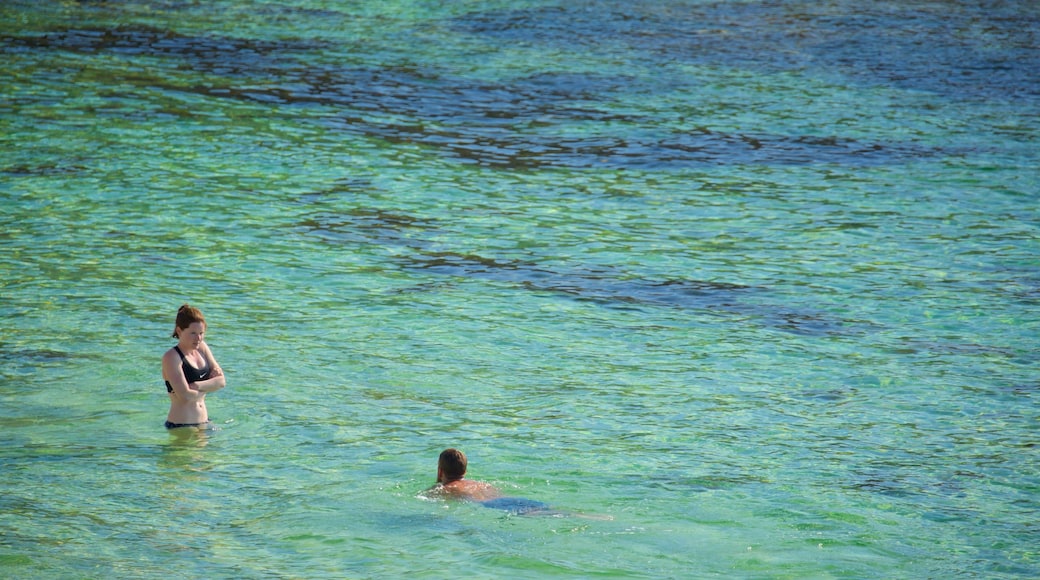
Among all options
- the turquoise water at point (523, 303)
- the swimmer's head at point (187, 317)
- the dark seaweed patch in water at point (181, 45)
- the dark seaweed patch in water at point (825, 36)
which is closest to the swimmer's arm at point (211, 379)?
the swimmer's head at point (187, 317)

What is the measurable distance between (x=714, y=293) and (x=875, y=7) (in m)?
17.3

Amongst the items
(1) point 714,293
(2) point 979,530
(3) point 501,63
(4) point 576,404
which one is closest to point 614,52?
(3) point 501,63

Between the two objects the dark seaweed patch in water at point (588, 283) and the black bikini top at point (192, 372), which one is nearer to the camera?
the black bikini top at point (192, 372)

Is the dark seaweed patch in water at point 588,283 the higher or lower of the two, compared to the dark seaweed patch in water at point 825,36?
lower

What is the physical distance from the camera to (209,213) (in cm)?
1463

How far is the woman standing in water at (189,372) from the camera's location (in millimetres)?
8430

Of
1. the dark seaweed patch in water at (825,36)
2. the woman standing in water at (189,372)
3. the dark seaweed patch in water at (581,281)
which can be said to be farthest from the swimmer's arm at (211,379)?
the dark seaweed patch in water at (825,36)

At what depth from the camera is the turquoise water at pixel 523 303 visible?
7.69 m

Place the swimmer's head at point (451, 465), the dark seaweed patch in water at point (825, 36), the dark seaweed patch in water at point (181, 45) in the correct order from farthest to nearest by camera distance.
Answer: the dark seaweed patch in water at point (825, 36), the dark seaweed patch in water at point (181, 45), the swimmer's head at point (451, 465)

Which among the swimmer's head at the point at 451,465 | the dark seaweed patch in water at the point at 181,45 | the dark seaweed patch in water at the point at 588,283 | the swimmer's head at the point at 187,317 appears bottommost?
the dark seaweed patch in water at the point at 588,283

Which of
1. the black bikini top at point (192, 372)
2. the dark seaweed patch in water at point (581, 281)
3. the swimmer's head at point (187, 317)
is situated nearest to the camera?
the swimmer's head at point (187, 317)

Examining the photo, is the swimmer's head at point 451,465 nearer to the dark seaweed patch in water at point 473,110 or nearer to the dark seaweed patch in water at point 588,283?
the dark seaweed patch in water at point 588,283

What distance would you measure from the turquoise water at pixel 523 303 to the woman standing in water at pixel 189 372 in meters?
0.21

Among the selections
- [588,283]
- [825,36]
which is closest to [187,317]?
[588,283]
